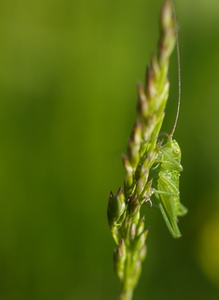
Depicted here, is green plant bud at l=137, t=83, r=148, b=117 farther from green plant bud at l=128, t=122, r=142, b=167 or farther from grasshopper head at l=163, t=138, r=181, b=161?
grasshopper head at l=163, t=138, r=181, b=161

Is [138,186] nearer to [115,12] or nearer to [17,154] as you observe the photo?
[17,154]

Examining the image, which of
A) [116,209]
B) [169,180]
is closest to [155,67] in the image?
[116,209]

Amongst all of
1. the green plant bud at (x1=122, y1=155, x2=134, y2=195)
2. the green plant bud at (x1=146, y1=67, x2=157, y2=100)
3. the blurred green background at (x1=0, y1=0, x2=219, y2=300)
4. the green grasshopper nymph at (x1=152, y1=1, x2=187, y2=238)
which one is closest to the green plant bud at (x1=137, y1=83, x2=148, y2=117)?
the green plant bud at (x1=146, y1=67, x2=157, y2=100)

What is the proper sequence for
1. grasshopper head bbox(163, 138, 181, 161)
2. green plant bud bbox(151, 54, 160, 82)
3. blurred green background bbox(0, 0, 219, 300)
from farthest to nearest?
blurred green background bbox(0, 0, 219, 300) < grasshopper head bbox(163, 138, 181, 161) < green plant bud bbox(151, 54, 160, 82)

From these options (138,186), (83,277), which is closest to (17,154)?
(83,277)

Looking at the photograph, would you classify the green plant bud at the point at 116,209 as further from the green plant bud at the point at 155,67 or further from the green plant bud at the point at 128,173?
the green plant bud at the point at 155,67

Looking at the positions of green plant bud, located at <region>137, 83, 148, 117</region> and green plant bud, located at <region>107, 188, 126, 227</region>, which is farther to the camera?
green plant bud, located at <region>107, 188, 126, 227</region>
